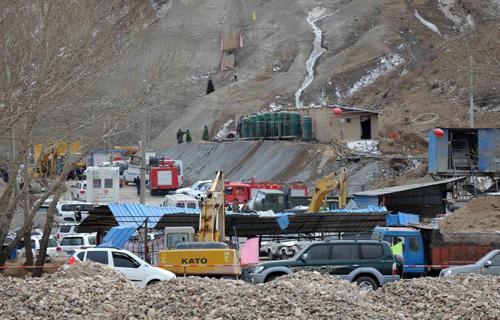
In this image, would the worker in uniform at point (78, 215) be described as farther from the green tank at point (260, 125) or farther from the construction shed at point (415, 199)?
the green tank at point (260, 125)

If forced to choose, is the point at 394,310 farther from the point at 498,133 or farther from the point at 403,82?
the point at 403,82

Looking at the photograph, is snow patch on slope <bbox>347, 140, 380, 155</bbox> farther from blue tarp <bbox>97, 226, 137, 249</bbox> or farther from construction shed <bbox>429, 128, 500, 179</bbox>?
blue tarp <bbox>97, 226, 137, 249</bbox>

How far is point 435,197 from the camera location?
48281mm

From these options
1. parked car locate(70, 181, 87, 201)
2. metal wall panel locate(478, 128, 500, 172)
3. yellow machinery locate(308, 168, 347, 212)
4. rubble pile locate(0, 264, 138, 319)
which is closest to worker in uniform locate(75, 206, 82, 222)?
parked car locate(70, 181, 87, 201)

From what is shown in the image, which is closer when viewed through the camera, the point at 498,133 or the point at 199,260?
the point at 199,260

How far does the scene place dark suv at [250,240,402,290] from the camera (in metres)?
25.0

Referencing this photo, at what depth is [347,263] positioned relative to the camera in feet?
82.6

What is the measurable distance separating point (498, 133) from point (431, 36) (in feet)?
173

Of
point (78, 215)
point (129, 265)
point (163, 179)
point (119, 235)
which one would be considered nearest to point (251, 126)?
point (163, 179)

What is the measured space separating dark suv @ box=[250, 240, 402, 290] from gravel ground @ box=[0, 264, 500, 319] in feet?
16.1

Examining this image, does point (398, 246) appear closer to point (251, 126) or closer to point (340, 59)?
point (251, 126)

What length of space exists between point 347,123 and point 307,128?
324 cm

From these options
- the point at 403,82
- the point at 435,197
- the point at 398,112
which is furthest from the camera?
the point at 403,82

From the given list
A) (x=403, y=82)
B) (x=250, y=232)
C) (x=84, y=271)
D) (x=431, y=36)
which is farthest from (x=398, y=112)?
(x=84, y=271)
